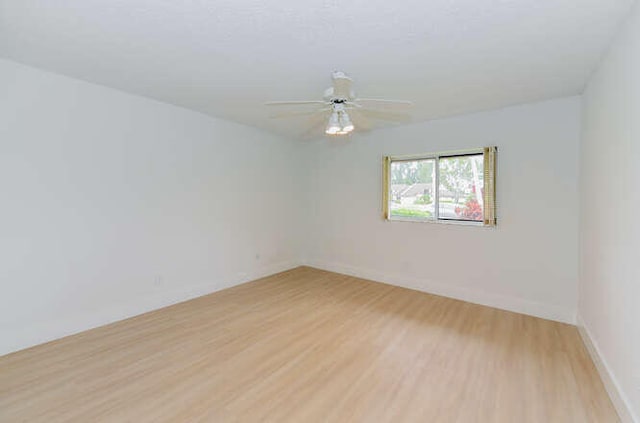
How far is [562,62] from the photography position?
2.24 meters

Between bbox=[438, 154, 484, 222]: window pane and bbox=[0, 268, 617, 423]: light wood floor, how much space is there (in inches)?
50.0

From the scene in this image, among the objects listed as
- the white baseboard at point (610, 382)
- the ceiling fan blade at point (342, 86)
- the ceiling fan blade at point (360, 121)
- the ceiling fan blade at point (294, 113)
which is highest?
the ceiling fan blade at point (294, 113)

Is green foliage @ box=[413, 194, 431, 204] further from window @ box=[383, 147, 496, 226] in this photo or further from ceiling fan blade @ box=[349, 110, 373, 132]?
ceiling fan blade @ box=[349, 110, 373, 132]

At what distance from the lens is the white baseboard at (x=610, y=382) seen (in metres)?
1.63

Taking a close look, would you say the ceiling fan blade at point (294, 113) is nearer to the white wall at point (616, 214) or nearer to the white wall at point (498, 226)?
the white wall at point (498, 226)

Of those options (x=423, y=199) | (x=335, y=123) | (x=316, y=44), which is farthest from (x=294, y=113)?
(x=423, y=199)

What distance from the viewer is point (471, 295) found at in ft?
11.7

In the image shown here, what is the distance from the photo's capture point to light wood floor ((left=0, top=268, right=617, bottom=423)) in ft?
5.76

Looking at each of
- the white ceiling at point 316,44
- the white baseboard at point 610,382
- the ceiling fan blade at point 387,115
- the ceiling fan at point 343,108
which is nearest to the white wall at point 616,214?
the white baseboard at point 610,382

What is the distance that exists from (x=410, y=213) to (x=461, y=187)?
0.81 meters

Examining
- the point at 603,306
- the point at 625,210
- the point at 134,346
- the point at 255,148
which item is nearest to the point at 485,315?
the point at 603,306

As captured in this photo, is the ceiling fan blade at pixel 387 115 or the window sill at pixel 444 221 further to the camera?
the window sill at pixel 444 221

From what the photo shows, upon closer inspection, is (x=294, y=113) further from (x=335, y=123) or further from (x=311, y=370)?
(x=311, y=370)

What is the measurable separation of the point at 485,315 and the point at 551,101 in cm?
255
